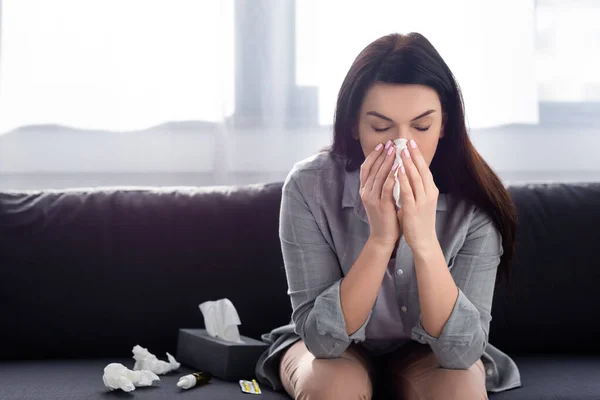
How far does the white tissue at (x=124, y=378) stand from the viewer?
1.59 m

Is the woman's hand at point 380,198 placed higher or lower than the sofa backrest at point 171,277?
higher

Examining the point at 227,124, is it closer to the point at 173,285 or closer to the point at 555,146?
the point at 173,285

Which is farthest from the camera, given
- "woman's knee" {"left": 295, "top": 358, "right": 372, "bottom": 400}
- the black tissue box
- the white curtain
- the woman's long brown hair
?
the white curtain

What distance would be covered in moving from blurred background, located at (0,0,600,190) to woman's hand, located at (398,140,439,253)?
100 centimetres

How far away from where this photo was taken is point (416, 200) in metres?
1.44

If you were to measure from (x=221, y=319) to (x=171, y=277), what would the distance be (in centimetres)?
22

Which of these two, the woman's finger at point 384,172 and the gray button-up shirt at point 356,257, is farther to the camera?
the gray button-up shirt at point 356,257

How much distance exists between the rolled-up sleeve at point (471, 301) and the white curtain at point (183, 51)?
0.91 m

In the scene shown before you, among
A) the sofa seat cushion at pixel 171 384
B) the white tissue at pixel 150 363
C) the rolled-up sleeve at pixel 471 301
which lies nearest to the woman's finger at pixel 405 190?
the rolled-up sleeve at pixel 471 301

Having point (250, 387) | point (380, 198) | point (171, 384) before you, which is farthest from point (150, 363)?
point (380, 198)

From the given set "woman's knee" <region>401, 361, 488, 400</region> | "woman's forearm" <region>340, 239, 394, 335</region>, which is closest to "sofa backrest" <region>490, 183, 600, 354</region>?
"woman's knee" <region>401, 361, 488, 400</region>

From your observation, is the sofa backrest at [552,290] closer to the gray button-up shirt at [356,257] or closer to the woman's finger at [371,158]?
the gray button-up shirt at [356,257]

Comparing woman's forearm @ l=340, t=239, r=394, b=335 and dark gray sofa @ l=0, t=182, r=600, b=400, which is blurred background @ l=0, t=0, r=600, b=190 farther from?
woman's forearm @ l=340, t=239, r=394, b=335

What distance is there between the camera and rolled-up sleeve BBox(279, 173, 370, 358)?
1455 millimetres
